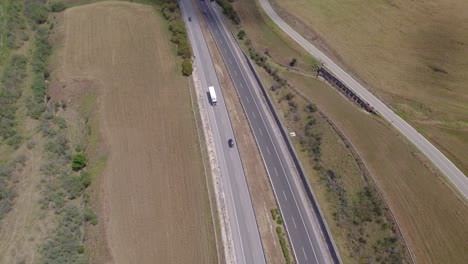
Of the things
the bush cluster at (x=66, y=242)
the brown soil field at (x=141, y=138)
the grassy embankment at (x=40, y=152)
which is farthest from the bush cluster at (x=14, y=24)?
the bush cluster at (x=66, y=242)

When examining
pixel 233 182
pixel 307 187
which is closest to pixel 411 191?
pixel 307 187

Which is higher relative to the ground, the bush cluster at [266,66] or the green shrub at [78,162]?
the bush cluster at [266,66]

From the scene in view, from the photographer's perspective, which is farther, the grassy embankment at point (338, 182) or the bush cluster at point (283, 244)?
the grassy embankment at point (338, 182)

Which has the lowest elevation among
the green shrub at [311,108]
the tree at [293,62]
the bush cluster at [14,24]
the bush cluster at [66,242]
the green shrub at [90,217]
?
the bush cluster at [66,242]

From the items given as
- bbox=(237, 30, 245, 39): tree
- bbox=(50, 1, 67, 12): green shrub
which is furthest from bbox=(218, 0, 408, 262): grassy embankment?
bbox=(50, 1, 67, 12): green shrub

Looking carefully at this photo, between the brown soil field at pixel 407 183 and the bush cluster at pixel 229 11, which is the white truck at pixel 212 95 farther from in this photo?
the bush cluster at pixel 229 11

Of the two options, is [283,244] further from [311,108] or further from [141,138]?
[141,138]

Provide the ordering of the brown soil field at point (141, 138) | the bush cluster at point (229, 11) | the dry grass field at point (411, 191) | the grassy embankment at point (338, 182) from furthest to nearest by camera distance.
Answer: the bush cluster at point (229, 11)
the grassy embankment at point (338, 182)
the dry grass field at point (411, 191)
the brown soil field at point (141, 138)
